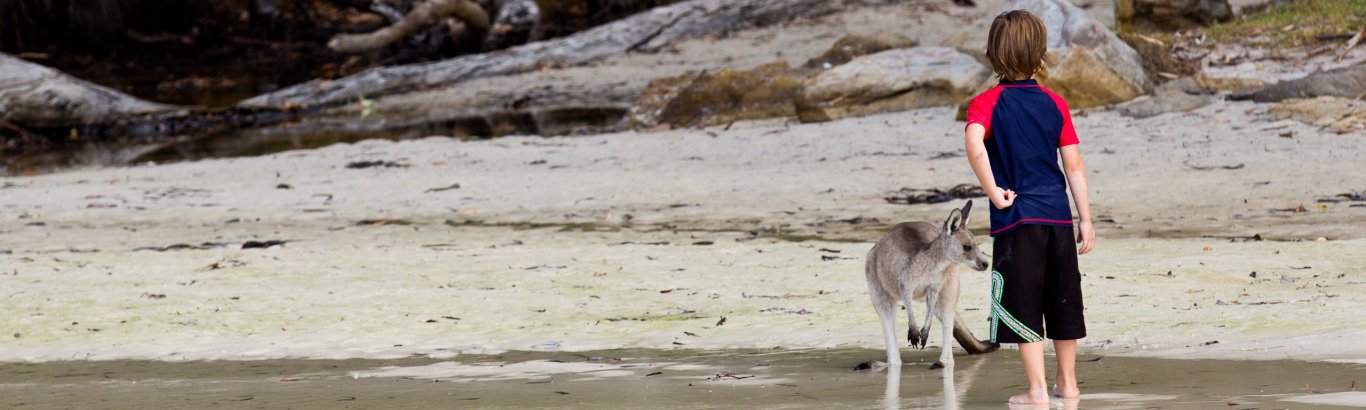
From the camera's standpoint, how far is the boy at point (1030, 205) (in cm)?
436

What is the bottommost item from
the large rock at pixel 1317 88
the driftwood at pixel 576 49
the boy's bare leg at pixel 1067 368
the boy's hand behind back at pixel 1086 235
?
the driftwood at pixel 576 49

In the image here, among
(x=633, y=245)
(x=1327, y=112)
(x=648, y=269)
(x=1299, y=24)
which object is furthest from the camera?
(x=1299, y=24)

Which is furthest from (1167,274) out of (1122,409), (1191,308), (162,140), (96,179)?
(162,140)

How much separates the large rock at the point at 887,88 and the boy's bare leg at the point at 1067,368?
10.8 m

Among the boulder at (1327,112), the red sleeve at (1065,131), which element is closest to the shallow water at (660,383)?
the red sleeve at (1065,131)

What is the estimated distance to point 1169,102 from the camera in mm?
13484

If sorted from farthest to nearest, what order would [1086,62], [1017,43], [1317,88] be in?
[1086,62]
[1317,88]
[1017,43]

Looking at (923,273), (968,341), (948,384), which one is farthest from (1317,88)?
(948,384)

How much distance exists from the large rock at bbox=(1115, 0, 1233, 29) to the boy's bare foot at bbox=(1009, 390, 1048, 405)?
15.0 m

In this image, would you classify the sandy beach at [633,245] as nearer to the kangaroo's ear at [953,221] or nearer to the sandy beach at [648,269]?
the sandy beach at [648,269]

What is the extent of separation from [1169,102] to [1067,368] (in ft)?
31.3

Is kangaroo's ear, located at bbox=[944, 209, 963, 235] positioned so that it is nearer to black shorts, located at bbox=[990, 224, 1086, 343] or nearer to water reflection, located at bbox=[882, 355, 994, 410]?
black shorts, located at bbox=[990, 224, 1086, 343]

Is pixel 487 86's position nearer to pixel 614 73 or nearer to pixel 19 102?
pixel 614 73

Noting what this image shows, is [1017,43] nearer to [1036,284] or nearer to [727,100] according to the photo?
[1036,284]
